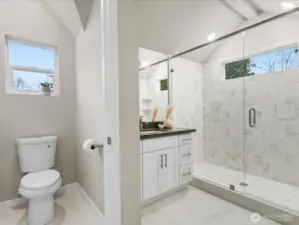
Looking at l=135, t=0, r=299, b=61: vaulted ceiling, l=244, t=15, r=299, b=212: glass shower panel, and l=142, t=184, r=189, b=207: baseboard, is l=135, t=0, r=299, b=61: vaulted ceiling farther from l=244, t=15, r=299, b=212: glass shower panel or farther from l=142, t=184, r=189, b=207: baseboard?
l=142, t=184, r=189, b=207: baseboard

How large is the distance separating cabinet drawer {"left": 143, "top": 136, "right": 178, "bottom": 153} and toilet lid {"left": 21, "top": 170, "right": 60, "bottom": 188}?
0.99 m

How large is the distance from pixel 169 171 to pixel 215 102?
1785mm

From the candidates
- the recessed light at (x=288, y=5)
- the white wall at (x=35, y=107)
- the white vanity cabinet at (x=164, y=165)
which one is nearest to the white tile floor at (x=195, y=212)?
the white vanity cabinet at (x=164, y=165)

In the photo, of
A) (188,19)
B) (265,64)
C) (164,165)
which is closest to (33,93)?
(164,165)

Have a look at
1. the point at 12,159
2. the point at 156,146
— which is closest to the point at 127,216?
the point at 156,146

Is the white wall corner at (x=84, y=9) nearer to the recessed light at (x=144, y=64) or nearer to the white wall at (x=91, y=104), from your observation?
the white wall at (x=91, y=104)

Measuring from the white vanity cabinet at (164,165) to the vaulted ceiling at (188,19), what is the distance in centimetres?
148

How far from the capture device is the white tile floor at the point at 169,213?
5.95ft

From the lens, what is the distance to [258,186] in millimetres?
2414

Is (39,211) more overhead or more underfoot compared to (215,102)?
more underfoot

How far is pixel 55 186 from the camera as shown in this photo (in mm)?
1811

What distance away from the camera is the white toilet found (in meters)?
1.71

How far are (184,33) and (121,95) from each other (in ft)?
7.23

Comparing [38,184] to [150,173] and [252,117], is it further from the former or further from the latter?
[252,117]
